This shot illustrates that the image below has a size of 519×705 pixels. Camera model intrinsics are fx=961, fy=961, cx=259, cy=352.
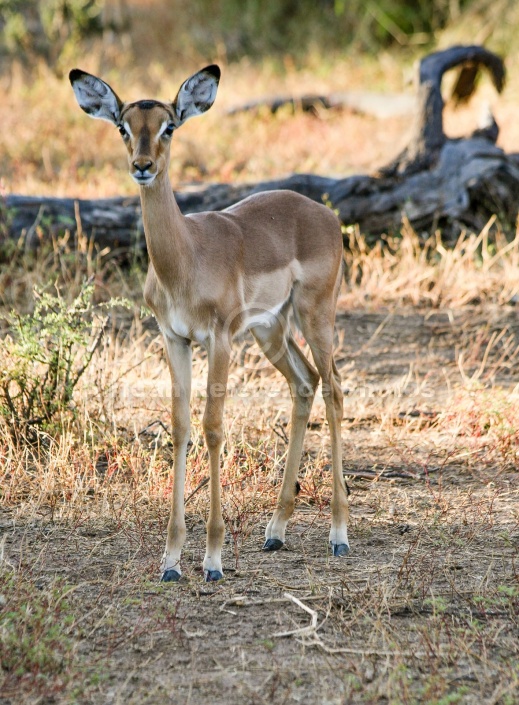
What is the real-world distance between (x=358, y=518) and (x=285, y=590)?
961 mm

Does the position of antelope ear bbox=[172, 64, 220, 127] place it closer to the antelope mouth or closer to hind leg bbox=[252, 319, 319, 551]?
the antelope mouth

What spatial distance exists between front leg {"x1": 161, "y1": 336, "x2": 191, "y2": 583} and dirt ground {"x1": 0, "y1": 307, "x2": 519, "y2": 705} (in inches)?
4.0

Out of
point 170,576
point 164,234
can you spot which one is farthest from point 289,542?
point 164,234

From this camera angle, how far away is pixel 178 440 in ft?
13.5

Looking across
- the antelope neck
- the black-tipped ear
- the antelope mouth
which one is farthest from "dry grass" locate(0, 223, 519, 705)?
the black-tipped ear

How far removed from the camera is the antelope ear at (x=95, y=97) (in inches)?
158

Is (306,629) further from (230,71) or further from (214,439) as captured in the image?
(230,71)

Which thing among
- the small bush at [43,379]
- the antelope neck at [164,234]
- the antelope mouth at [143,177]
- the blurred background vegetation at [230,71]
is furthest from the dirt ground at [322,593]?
the blurred background vegetation at [230,71]

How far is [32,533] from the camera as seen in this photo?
4441mm

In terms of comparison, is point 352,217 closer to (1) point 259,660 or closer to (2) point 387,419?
(2) point 387,419

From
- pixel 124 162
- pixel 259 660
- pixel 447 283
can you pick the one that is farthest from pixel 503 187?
pixel 259 660

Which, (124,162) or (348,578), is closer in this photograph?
(348,578)

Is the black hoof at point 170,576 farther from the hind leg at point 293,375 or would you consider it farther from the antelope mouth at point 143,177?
the antelope mouth at point 143,177

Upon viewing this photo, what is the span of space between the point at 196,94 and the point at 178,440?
1.49m
